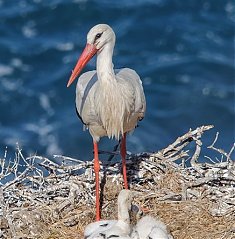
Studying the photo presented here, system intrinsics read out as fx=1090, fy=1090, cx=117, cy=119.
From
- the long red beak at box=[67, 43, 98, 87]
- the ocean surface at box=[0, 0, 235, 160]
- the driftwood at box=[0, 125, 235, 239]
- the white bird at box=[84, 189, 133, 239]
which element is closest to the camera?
the white bird at box=[84, 189, 133, 239]

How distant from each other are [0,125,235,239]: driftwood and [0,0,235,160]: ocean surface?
8061 millimetres

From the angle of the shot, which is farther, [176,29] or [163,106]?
[176,29]

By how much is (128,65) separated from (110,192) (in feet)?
36.5

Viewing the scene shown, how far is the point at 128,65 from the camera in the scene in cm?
2156

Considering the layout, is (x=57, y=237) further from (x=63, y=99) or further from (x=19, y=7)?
(x=19, y=7)

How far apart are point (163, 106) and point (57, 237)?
1107 centimetres

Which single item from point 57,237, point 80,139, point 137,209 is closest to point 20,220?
point 57,237

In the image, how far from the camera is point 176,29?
2312 cm

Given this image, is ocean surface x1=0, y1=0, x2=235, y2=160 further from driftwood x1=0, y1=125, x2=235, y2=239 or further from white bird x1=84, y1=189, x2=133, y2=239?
white bird x1=84, y1=189, x2=133, y2=239

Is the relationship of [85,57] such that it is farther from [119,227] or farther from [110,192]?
[110,192]

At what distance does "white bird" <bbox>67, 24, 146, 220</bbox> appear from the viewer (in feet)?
31.5

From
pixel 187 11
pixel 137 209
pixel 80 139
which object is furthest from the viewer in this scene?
pixel 187 11

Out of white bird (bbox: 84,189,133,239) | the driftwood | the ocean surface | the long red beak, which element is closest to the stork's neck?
the long red beak

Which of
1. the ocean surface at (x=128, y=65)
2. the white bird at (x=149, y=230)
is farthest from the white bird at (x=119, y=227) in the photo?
the ocean surface at (x=128, y=65)
